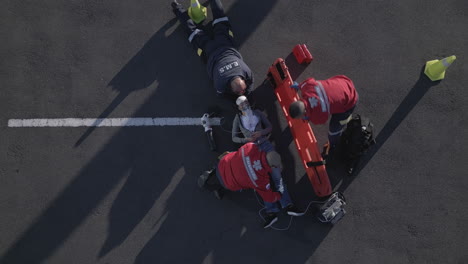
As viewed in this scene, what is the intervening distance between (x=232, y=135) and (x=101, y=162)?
2707 mm

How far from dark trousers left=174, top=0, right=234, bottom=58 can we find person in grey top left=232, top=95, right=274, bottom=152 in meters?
1.30

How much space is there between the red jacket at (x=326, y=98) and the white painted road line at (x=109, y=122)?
2.14m

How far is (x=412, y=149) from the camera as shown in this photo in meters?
6.46

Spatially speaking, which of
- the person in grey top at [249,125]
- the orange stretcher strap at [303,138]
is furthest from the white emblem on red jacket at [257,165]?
the orange stretcher strap at [303,138]

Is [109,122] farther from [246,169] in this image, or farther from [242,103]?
[246,169]

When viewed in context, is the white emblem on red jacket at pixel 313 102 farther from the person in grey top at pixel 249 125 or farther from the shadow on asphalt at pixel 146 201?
the shadow on asphalt at pixel 146 201

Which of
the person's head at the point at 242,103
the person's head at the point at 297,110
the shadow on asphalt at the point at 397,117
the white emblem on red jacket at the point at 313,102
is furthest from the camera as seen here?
the shadow on asphalt at the point at 397,117

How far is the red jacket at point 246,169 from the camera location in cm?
491

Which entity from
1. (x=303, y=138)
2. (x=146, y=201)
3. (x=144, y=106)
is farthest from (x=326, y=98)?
(x=146, y=201)

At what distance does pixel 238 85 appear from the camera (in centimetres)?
564

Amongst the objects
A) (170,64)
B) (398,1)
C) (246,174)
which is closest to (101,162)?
(170,64)

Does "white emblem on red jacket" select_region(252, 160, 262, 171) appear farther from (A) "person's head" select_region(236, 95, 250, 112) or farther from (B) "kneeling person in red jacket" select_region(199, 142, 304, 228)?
(A) "person's head" select_region(236, 95, 250, 112)

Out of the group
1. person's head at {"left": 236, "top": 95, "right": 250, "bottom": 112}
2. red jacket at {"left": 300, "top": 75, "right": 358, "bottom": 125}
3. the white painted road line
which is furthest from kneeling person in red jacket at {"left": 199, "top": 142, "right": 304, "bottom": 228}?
the white painted road line

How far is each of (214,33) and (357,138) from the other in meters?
3.35
